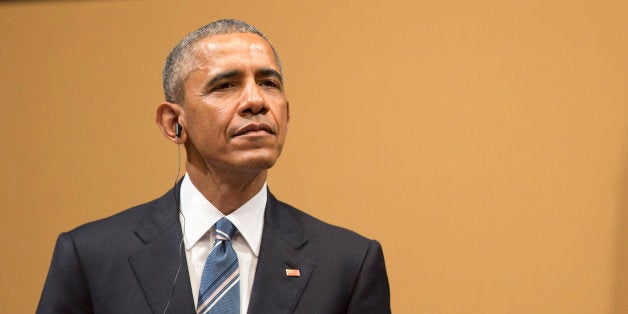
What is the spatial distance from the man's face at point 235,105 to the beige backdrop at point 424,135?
2.55 feet

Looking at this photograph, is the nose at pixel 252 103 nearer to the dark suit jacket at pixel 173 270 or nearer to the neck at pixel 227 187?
the neck at pixel 227 187

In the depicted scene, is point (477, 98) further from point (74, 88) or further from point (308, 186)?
point (74, 88)

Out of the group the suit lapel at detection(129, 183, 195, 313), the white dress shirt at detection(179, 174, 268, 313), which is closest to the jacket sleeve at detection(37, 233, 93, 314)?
the suit lapel at detection(129, 183, 195, 313)

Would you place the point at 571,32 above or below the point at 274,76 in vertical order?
above

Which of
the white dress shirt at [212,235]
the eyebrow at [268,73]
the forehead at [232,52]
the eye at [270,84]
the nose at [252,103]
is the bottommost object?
the white dress shirt at [212,235]

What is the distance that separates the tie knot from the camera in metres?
2.10

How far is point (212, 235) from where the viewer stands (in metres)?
2.13

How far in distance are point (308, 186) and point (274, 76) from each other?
0.86 m

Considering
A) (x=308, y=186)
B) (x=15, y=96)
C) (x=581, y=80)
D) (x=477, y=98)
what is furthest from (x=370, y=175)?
(x=15, y=96)

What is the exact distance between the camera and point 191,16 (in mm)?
3133

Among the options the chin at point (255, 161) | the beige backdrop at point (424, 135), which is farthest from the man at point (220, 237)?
the beige backdrop at point (424, 135)

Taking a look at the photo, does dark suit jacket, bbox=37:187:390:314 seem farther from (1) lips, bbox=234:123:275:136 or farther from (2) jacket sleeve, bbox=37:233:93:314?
(1) lips, bbox=234:123:275:136

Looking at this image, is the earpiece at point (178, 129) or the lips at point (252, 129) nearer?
the lips at point (252, 129)

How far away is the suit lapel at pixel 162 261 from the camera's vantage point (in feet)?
6.72
